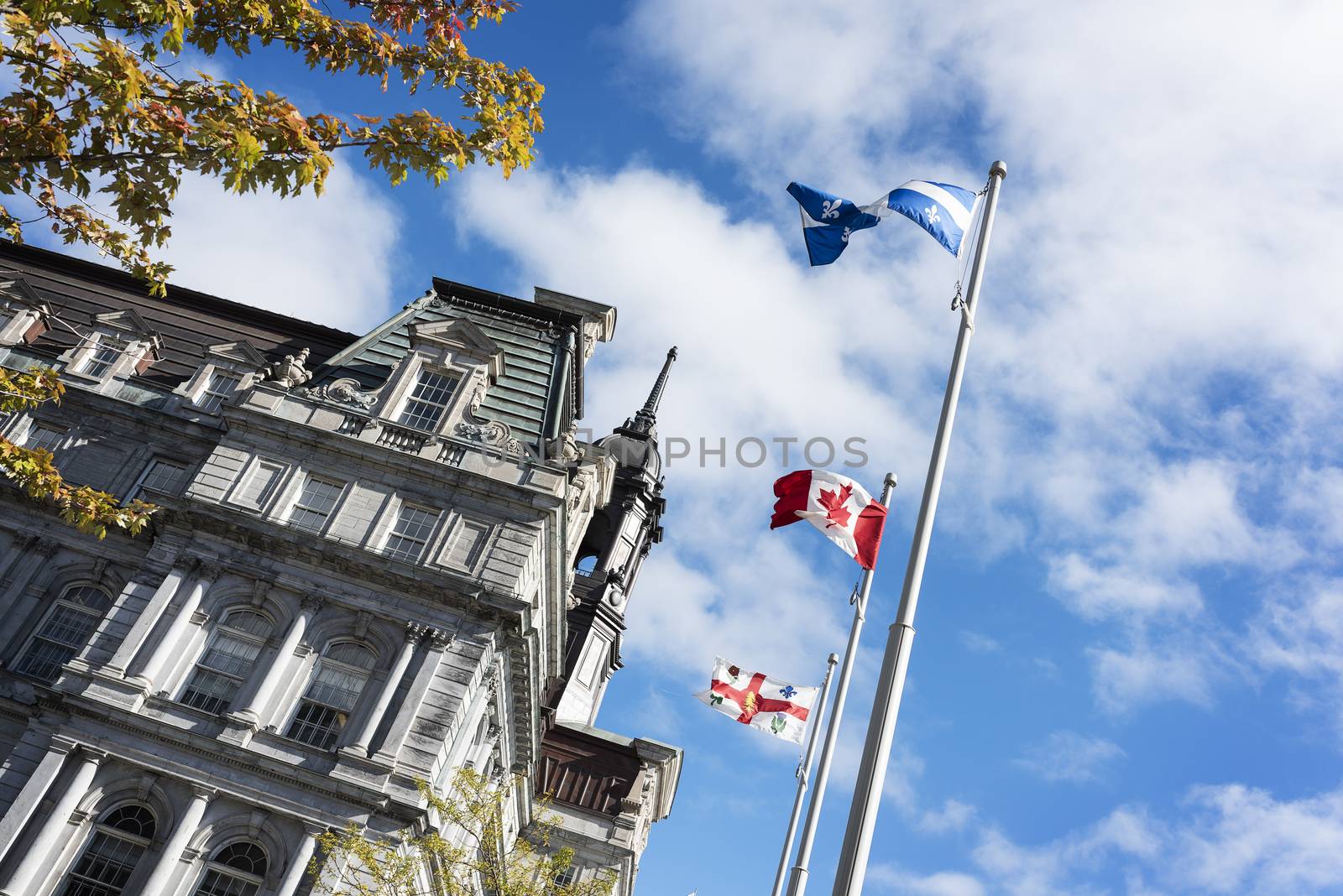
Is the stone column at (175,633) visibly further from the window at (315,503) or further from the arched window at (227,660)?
the window at (315,503)

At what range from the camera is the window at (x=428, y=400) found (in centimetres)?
2852

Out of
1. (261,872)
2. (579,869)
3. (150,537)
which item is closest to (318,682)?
(261,872)

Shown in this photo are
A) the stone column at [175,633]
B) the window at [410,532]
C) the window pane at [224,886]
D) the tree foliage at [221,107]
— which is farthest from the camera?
the window at [410,532]

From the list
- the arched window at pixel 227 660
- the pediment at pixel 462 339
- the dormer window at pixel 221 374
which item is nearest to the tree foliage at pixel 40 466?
the arched window at pixel 227 660

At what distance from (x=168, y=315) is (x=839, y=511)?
2459 cm

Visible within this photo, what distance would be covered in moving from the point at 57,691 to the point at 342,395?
9.76 metres

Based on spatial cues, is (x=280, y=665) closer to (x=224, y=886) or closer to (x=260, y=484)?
(x=224, y=886)

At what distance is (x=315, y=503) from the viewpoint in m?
26.6

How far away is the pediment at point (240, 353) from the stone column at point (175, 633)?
8222mm

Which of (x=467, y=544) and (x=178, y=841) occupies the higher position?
(x=467, y=544)

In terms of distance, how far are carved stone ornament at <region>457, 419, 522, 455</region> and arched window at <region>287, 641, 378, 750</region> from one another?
621 centimetres

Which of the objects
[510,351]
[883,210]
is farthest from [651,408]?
[883,210]

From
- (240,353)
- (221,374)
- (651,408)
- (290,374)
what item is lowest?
(290,374)

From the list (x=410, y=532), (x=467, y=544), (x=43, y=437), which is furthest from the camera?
(x=43, y=437)
